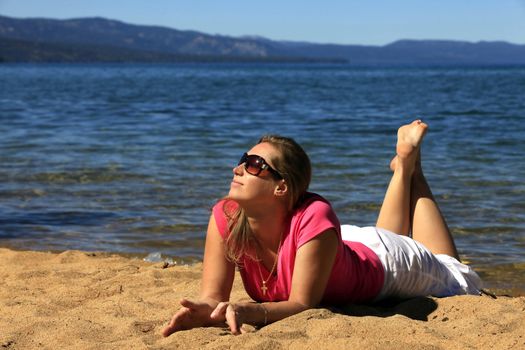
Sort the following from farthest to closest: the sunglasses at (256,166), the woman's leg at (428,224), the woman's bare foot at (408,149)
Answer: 1. the woman's bare foot at (408,149)
2. the woman's leg at (428,224)
3. the sunglasses at (256,166)

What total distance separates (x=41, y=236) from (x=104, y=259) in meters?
1.42

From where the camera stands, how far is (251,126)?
742 inches

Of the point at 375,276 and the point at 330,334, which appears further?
the point at 375,276

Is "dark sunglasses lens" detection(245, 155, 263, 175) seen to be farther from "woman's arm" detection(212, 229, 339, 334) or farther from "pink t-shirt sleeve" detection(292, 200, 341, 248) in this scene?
"woman's arm" detection(212, 229, 339, 334)

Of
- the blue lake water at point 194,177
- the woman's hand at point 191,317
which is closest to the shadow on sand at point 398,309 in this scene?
the woman's hand at point 191,317

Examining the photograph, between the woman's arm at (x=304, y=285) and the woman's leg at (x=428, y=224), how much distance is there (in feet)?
3.75

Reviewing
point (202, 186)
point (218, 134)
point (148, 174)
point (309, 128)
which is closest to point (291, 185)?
point (202, 186)

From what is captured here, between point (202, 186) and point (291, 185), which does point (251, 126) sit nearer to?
point (202, 186)

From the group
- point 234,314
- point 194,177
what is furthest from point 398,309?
point 194,177

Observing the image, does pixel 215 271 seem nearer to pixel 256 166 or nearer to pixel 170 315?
pixel 170 315

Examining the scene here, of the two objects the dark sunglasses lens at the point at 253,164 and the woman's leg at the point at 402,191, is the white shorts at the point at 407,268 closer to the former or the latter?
the woman's leg at the point at 402,191

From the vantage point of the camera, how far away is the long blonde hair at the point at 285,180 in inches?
144

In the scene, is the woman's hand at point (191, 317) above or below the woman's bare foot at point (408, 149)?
below

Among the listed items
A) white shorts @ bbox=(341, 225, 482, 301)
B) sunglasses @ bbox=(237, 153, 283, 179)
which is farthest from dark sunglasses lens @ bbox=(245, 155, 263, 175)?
white shorts @ bbox=(341, 225, 482, 301)
